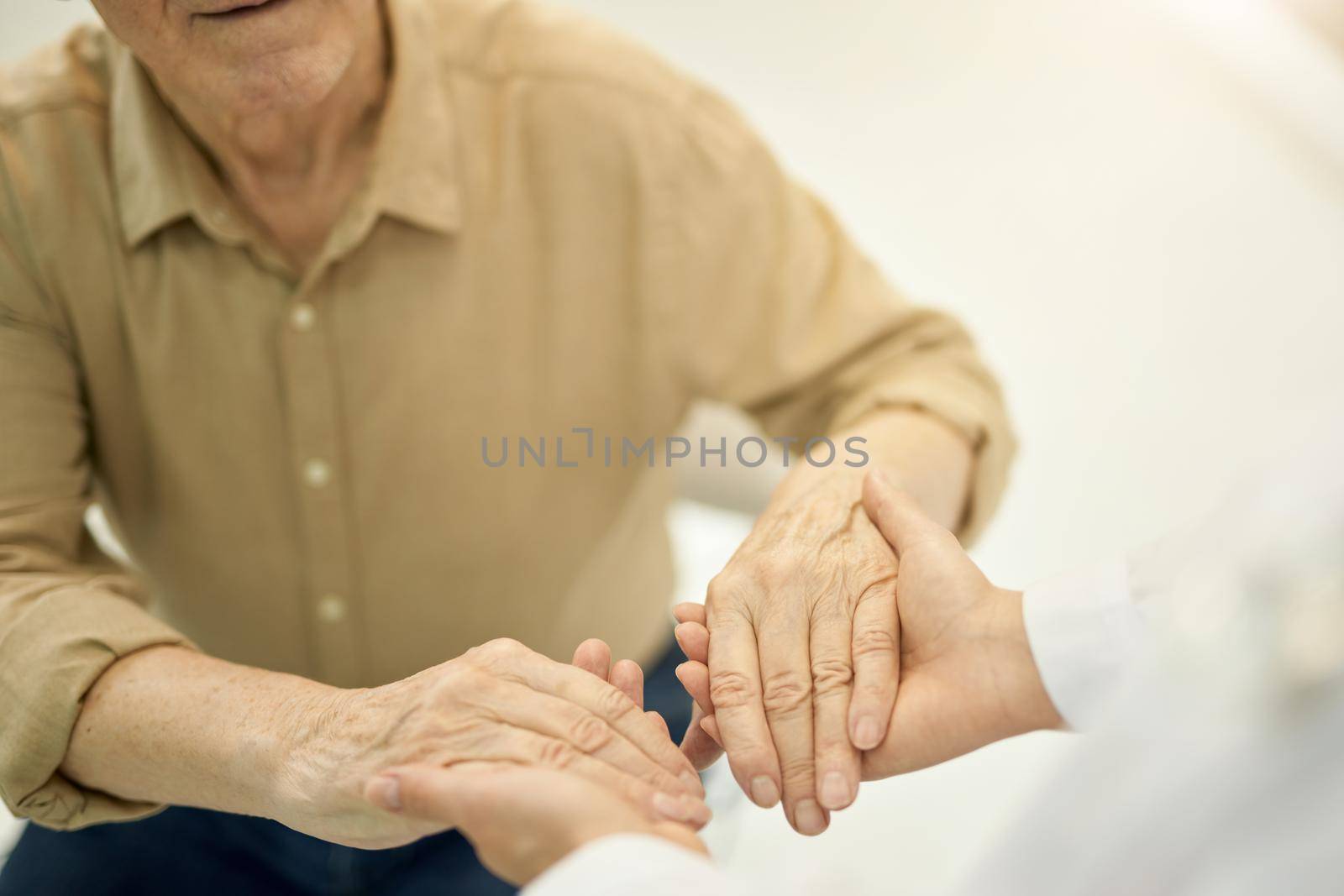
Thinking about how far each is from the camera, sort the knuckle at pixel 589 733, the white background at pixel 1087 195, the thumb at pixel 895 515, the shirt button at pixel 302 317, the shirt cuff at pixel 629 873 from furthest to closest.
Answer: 1. the white background at pixel 1087 195
2. the shirt button at pixel 302 317
3. the thumb at pixel 895 515
4. the knuckle at pixel 589 733
5. the shirt cuff at pixel 629 873

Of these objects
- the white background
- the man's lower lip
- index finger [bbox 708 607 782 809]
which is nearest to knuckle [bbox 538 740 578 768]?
index finger [bbox 708 607 782 809]

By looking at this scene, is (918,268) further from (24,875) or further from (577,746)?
(24,875)

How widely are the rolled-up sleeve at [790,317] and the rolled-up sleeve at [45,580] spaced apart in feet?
1.52

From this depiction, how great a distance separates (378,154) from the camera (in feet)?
2.52

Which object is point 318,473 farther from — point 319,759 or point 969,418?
point 969,418

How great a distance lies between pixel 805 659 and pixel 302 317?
44 centimetres

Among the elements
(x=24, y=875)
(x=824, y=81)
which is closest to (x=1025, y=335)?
(x=824, y=81)

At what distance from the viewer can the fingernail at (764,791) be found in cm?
59

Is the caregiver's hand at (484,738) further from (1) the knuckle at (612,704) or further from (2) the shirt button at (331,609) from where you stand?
(2) the shirt button at (331,609)

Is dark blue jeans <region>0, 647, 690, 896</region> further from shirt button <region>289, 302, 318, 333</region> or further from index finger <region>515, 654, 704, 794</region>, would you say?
shirt button <region>289, 302, 318, 333</region>

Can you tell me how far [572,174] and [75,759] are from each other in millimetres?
540

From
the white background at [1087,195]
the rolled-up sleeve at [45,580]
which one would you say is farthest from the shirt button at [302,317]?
the white background at [1087,195]

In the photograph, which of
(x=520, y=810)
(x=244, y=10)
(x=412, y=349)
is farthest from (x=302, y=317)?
(x=520, y=810)

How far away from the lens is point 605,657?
632 millimetres
